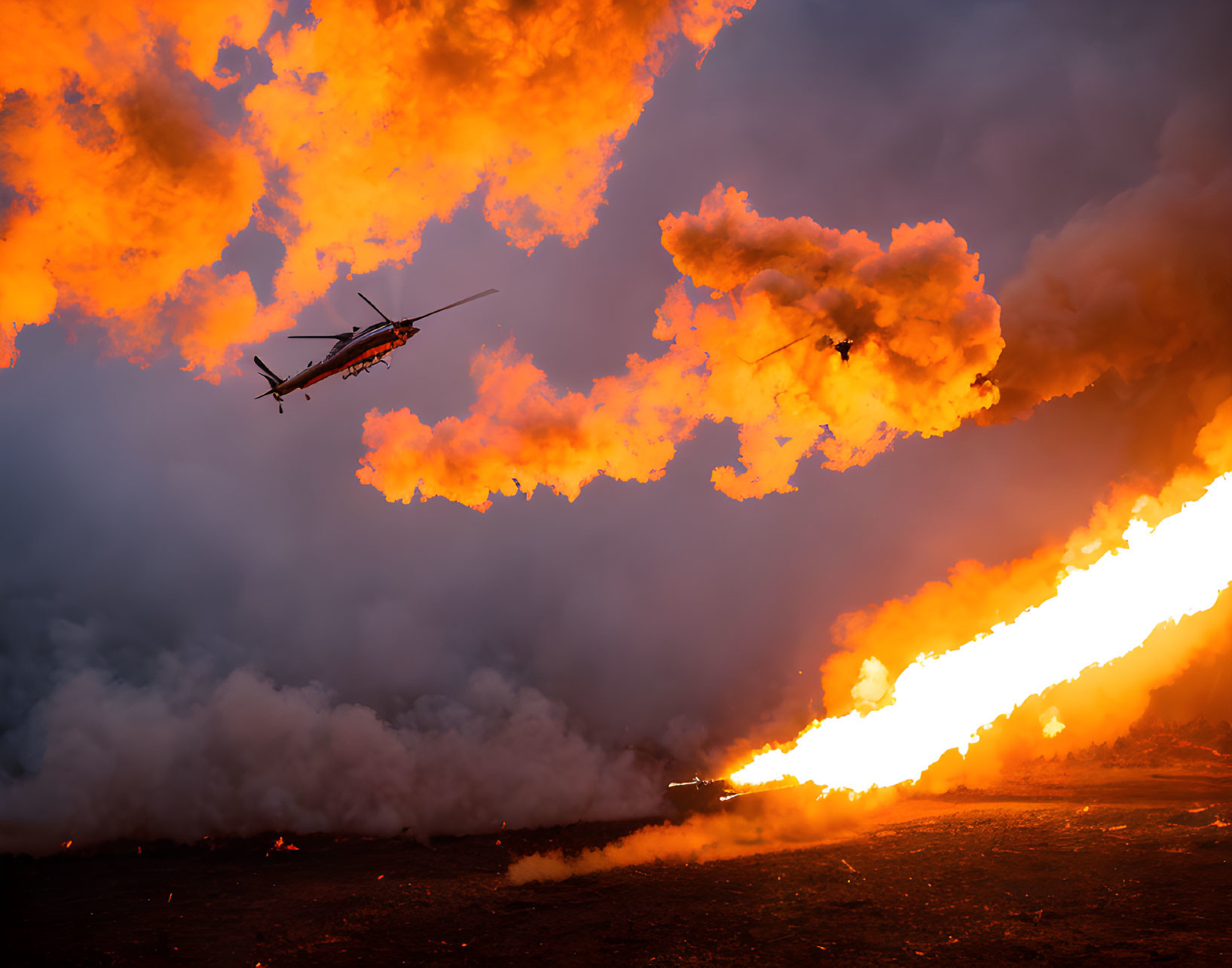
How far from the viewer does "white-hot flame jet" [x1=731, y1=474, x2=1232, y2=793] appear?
826 inches

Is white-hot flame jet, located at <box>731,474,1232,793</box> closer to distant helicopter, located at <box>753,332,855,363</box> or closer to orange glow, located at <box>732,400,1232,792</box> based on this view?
orange glow, located at <box>732,400,1232,792</box>

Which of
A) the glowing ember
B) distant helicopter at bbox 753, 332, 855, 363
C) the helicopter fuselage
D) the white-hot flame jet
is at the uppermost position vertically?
the helicopter fuselage

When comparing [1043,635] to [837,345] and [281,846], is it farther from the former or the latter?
[281,846]

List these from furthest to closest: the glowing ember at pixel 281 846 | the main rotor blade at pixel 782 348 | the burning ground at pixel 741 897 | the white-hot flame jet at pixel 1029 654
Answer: the glowing ember at pixel 281 846
the white-hot flame jet at pixel 1029 654
the main rotor blade at pixel 782 348
the burning ground at pixel 741 897

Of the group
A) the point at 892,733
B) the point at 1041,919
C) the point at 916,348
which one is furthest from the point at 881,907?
the point at 916,348

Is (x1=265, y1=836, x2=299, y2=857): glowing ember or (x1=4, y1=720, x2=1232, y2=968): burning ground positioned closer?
(x1=4, y1=720, x2=1232, y2=968): burning ground

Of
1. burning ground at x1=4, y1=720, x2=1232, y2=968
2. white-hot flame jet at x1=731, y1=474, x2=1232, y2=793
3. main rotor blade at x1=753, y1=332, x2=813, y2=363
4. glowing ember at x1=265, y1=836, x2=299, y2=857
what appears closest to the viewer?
burning ground at x1=4, y1=720, x2=1232, y2=968

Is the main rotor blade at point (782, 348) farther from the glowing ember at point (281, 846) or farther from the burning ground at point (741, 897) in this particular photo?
the glowing ember at point (281, 846)

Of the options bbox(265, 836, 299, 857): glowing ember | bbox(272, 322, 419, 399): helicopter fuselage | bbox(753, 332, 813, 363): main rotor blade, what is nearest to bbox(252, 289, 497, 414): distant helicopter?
bbox(272, 322, 419, 399): helicopter fuselage

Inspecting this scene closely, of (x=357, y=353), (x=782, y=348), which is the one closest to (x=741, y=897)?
(x=782, y=348)

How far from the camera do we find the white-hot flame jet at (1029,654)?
68.8 feet

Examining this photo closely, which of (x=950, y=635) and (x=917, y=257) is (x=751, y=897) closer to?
(x=950, y=635)

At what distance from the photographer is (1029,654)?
22016mm

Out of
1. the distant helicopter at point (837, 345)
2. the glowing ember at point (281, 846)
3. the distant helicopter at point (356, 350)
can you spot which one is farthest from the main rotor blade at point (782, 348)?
the glowing ember at point (281, 846)
